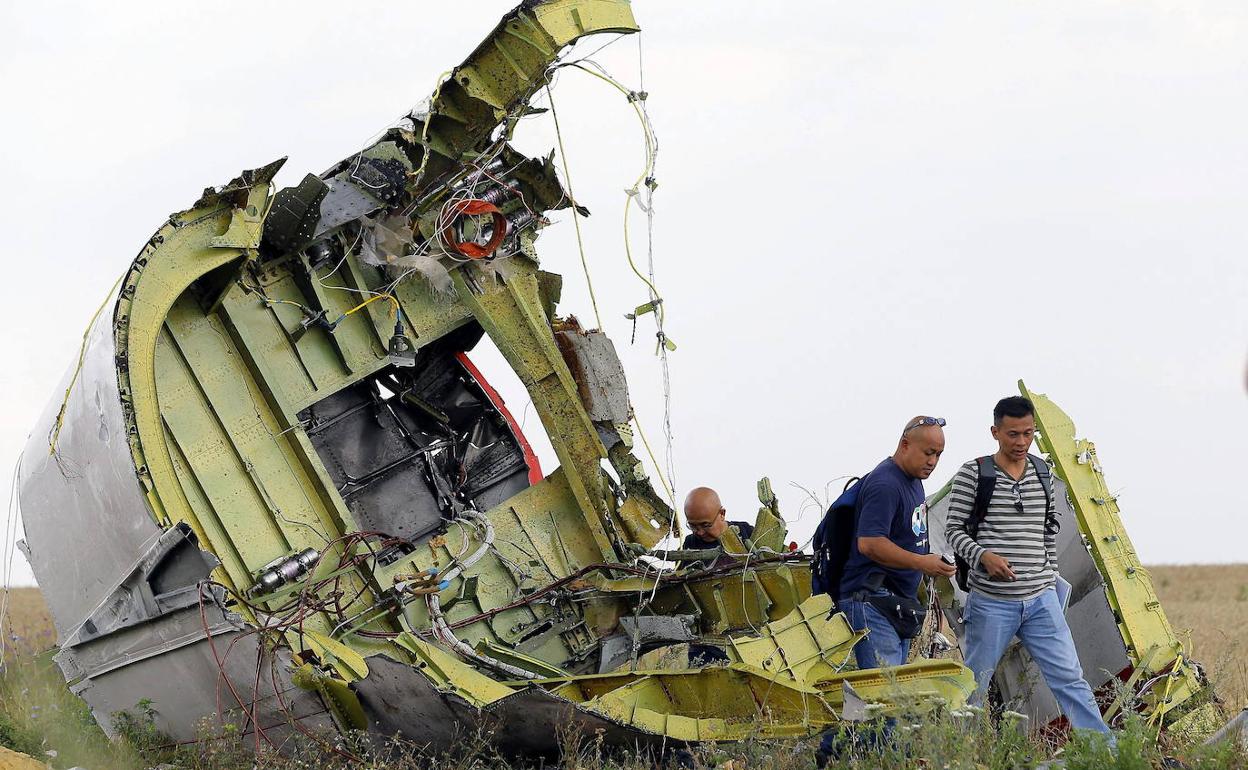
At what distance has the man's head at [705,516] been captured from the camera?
8680mm

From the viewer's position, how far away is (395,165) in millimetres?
8539

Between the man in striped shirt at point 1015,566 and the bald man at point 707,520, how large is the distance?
2245mm

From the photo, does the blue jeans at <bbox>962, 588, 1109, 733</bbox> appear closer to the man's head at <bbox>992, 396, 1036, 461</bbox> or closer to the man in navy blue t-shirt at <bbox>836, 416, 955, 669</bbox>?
the man in navy blue t-shirt at <bbox>836, 416, 955, 669</bbox>

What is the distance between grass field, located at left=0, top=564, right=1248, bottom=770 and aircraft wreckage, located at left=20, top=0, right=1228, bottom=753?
6.0 inches

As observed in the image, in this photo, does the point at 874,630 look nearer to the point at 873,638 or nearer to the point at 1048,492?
the point at 873,638

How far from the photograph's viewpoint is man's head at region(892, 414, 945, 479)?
21.2 ft

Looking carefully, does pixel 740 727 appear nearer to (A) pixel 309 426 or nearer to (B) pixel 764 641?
(B) pixel 764 641

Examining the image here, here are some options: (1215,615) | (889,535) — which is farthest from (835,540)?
(1215,615)

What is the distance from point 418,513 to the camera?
9352 millimetres

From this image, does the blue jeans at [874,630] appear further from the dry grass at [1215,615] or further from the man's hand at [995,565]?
the dry grass at [1215,615]

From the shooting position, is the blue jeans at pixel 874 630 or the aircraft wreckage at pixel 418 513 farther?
the aircraft wreckage at pixel 418 513

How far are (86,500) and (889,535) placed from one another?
4.22 m

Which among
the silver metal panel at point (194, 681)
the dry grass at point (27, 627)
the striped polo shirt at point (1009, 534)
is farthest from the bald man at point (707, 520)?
the dry grass at point (27, 627)

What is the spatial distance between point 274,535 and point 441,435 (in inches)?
71.3
